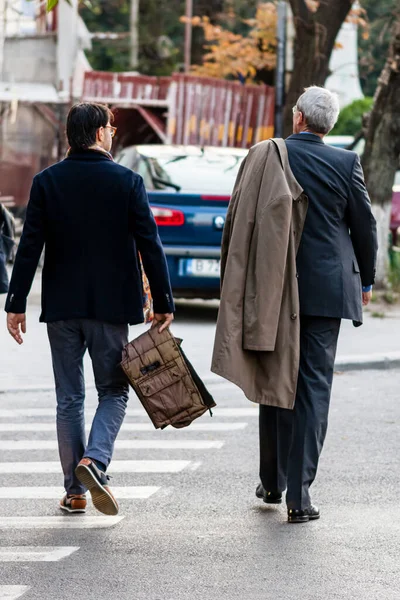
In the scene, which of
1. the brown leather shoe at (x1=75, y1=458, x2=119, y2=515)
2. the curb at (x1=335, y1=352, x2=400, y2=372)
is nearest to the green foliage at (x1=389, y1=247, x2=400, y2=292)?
the curb at (x1=335, y1=352, x2=400, y2=372)

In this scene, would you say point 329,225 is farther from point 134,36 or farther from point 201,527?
point 134,36

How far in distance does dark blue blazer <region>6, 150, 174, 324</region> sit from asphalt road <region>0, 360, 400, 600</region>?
94 centimetres

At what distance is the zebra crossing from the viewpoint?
18.3 feet

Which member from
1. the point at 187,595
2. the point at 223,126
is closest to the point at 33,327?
the point at 187,595

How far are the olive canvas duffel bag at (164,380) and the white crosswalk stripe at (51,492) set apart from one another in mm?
626

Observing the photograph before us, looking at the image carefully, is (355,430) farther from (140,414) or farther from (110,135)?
(110,135)

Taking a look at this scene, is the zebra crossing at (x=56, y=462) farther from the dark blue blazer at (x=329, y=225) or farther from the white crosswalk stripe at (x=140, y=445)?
the dark blue blazer at (x=329, y=225)

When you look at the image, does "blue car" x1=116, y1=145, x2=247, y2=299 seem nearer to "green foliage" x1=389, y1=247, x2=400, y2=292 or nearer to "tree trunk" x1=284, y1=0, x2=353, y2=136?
"green foliage" x1=389, y1=247, x2=400, y2=292

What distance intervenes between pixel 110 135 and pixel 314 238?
1025 millimetres

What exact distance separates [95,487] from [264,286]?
3.66ft

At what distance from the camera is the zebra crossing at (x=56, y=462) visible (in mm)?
5586

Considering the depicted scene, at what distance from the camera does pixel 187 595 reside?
4.69 metres

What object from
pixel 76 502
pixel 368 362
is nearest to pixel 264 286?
pixel 76 502

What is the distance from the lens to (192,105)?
72.7 ft
